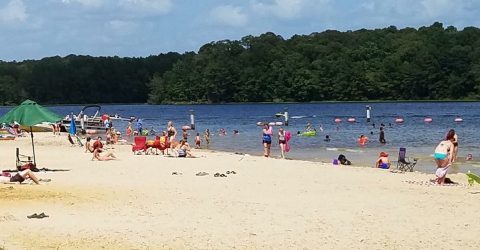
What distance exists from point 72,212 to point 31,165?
7.61m

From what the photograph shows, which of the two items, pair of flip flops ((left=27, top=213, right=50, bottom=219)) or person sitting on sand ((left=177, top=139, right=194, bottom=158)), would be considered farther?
person sitting on sand ((left=177, top=139, right=194, bottom=158))

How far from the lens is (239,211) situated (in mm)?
12742

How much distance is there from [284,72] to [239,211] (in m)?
127

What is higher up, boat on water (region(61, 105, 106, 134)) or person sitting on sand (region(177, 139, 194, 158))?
person sitting on sand (region(177, 139, 194, 158))

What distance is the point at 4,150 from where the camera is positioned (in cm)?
3080

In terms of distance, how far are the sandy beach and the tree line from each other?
102 m

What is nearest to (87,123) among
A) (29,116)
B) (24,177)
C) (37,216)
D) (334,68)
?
(29,116)

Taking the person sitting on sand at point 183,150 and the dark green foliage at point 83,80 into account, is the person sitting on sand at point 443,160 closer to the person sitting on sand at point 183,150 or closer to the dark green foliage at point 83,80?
the person sitting on sand at point 183,150

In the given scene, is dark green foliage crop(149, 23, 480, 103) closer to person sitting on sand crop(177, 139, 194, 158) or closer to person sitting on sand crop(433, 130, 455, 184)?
→ person sitting on sand crop(177, 139, 194, 158)

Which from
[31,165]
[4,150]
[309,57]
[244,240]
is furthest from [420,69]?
[244,240]

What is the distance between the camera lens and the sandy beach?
1028cm

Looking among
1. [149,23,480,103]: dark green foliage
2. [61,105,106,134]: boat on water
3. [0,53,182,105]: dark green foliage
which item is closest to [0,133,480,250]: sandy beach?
[61,105,106,134]: boat on water

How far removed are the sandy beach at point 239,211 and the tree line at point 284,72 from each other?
102136 millimetres

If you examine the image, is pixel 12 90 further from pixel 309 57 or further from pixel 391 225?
pixel 391 225
